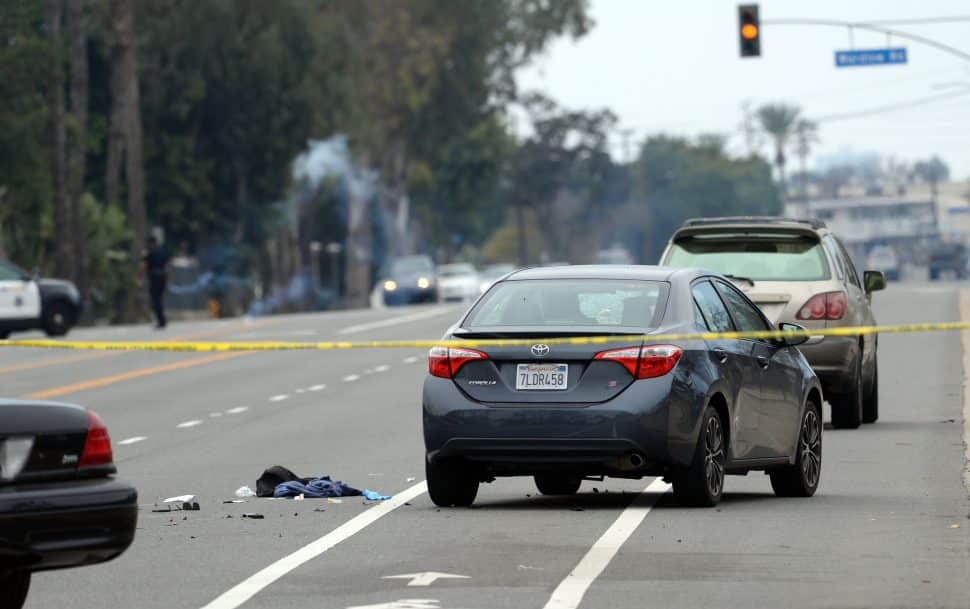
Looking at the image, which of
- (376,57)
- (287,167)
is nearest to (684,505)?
(287,167)

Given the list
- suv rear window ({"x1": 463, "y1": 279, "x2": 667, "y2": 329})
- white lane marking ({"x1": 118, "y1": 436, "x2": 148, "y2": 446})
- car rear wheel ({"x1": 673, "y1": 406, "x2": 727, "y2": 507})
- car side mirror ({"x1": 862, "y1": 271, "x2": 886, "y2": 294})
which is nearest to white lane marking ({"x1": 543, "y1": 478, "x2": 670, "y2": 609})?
car rear wheel ({"x1": 673, "y1": 406, "x2": 727, "y2": 507})

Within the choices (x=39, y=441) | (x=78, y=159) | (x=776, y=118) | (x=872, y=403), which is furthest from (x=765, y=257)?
(x=776, y=118)

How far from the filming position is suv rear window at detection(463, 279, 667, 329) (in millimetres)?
12758

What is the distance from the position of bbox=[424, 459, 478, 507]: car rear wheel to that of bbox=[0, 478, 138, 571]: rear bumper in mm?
4450

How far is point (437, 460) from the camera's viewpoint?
1276cm

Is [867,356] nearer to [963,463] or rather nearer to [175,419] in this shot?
[963,463]

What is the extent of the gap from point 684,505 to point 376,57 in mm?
65008

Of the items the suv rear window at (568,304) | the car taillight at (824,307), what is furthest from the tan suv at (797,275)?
the suv rear window at (568,304)

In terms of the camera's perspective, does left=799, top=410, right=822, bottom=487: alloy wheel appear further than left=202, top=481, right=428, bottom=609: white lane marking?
Yes

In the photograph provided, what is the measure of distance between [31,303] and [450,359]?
A: 2828 centimetres

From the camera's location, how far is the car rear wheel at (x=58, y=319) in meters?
40.9

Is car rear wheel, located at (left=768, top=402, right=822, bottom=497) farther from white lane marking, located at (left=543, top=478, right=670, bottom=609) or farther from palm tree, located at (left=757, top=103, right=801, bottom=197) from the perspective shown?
palm tree, located at (left=757, top=103, right=801, bottom=197)

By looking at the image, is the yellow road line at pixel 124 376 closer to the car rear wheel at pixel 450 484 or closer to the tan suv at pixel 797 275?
the tan suv at pixel 797 275

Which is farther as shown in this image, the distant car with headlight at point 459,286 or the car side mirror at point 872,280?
the distant car with headlight at point 459,286
